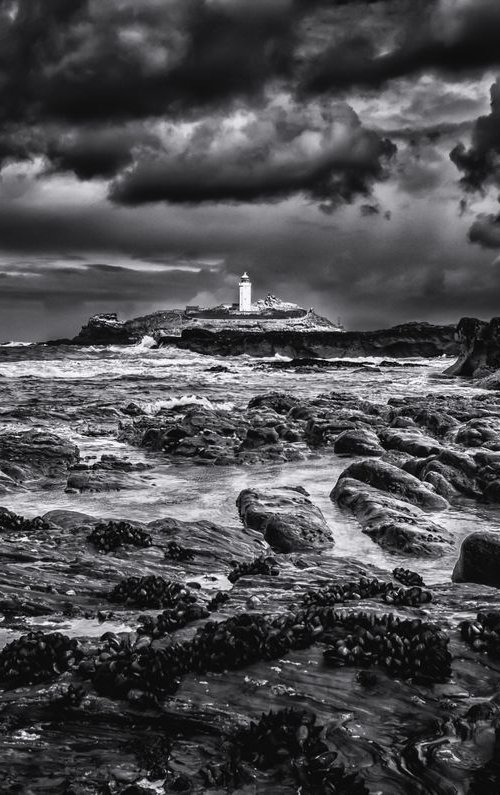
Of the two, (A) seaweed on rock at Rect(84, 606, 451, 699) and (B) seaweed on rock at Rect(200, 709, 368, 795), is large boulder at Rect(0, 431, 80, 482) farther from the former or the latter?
(B) seaweed on rock at Rect(200, 709, 368, 795)

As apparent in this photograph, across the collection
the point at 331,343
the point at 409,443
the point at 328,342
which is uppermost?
the point at 328,342

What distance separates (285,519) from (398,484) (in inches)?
124

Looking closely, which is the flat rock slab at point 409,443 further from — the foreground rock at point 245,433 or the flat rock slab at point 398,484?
the flat rock slab at point 398,484

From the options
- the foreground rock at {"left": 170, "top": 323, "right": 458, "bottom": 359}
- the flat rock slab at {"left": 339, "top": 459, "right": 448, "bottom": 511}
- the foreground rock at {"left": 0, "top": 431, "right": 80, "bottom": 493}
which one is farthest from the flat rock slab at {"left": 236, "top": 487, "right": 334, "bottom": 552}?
the foreground rock at {"left": 170, "top": 323, "right": 458, "bottom": 359}

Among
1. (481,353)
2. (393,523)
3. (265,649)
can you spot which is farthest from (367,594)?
(481,353)

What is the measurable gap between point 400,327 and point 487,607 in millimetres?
92824

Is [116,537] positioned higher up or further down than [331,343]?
further down

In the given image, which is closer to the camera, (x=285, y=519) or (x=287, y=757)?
(x=287, y=757)

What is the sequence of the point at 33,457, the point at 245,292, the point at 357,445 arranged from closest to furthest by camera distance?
1. the point at 33,457
2. the point at 357,445
3. the point at 245,292

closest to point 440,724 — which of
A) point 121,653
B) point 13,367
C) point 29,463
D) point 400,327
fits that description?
point 121,653

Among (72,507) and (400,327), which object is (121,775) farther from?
(400,327)

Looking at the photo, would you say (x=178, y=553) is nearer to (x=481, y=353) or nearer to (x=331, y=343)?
(x=481, y=353)

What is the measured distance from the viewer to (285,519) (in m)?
8.78

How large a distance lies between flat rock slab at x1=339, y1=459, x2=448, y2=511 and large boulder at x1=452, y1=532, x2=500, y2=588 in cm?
399
